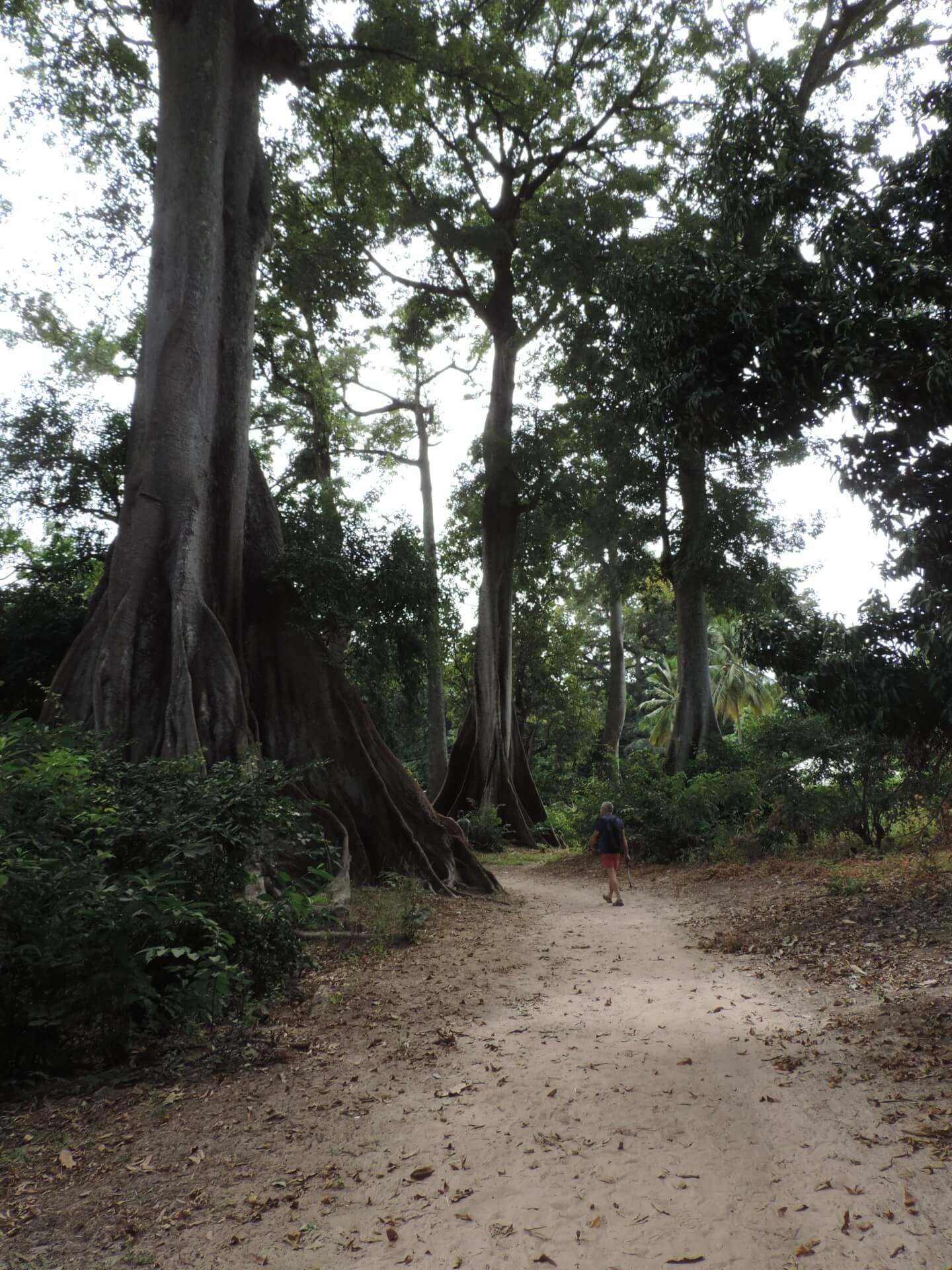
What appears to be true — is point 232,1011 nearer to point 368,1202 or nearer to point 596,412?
point 368,1202

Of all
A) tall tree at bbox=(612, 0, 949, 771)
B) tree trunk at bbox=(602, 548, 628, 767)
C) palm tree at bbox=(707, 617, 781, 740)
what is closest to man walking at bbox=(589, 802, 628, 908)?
tall tree at bbox=(612, 0, 949, 771)

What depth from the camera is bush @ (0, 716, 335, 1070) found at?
3971mm

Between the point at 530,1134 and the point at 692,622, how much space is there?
56.9 feet

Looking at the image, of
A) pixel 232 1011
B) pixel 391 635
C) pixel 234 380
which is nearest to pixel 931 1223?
pixel 232 1011

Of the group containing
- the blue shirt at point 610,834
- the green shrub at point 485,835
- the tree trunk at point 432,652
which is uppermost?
the tree trunk at point 432,652

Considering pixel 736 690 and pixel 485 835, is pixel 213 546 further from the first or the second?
pixel 736 690

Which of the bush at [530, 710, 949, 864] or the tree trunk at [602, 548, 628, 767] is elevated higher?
the tree trunk at [602, 548, 628, 767]

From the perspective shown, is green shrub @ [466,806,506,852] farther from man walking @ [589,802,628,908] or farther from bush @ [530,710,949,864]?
man walking @ [589,802,628,908]

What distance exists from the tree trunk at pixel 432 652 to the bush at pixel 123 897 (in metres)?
7.33

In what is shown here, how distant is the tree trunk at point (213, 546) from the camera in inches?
340

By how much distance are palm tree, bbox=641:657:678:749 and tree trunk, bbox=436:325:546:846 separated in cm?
1973

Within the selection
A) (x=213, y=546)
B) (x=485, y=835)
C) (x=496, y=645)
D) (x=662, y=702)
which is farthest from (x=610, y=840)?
(x=662, y=702)

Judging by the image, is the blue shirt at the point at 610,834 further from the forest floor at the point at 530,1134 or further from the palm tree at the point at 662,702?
the palm tree at the point at 662,702

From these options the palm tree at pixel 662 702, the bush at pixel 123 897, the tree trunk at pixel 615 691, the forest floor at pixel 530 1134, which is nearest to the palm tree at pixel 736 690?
the palm tree at pixel 662 702
